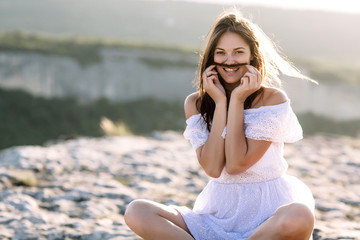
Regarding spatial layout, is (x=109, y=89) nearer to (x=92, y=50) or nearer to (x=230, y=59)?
(x=92, y=50)

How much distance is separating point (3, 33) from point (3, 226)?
22.8 meters

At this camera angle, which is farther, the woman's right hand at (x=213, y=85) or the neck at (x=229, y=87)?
the neck at (x=229, y=87)

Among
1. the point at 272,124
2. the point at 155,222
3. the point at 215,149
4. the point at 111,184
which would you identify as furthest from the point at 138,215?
the point at 111,184

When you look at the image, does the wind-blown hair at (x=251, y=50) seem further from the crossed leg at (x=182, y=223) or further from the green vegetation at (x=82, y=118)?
the green vegetation at (x=82, y=118)

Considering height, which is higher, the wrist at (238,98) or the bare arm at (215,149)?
the wrist at (238,98)

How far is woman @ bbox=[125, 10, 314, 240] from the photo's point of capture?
3.17 m

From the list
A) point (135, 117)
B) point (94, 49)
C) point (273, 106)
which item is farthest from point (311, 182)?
point (94, 49)

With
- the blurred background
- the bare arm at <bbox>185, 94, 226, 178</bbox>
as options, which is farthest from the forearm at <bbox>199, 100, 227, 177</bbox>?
the blurred background

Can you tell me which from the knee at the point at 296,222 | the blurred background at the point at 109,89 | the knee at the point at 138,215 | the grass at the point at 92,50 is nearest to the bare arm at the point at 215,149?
the knee at the point at 138,215

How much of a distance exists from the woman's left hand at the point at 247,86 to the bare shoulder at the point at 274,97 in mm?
135

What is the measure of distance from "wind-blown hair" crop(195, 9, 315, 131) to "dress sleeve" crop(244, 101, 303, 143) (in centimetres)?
15

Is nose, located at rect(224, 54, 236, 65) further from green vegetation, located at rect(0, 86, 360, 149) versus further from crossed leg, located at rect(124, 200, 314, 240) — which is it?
green vegetation, located at rect(0, 86, 360, 149)

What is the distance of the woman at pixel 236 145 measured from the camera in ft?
10.4

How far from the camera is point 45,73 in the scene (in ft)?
71.8
